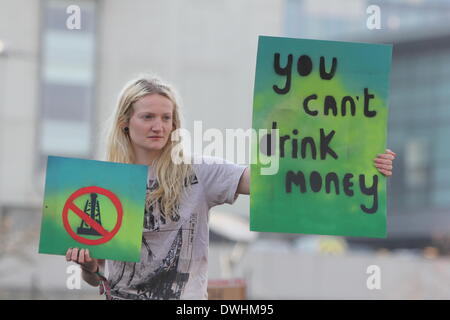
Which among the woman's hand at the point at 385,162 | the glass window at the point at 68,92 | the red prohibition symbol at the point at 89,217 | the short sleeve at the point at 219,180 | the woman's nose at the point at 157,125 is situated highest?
the glass window at the point at 68,92

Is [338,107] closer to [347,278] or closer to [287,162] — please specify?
[287,162]

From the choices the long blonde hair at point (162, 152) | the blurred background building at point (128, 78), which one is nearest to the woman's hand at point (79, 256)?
the long blonde hair at point (162, 152)

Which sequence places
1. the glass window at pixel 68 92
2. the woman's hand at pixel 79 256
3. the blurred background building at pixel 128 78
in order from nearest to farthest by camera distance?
1. the woman's hand at pixel 79 256
2. the blurred background building at pixel 128 78
3. the glass window at pixel 68 92

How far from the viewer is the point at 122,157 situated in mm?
3479

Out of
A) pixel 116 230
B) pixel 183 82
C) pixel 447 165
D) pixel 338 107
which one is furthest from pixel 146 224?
pixel 447 165

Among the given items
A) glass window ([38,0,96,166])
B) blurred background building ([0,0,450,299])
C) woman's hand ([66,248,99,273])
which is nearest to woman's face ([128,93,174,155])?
woman's hand ([66,248,99,273])

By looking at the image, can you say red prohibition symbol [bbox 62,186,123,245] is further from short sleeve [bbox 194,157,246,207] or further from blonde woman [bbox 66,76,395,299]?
short sleeve [bbox 194,157,246,207]

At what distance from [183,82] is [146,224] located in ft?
115

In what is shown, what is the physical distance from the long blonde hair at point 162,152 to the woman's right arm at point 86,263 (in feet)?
0.82

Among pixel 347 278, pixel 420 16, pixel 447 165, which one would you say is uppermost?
pixel 420 16

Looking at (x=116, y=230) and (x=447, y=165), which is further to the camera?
(x=447, y=165)

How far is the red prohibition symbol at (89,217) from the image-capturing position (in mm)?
3389

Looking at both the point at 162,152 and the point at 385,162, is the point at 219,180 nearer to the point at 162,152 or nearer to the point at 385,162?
the point at 162,152

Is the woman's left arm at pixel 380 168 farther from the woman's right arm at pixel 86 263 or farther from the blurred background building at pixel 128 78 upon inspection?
the blurred background building at pixel 128 78
